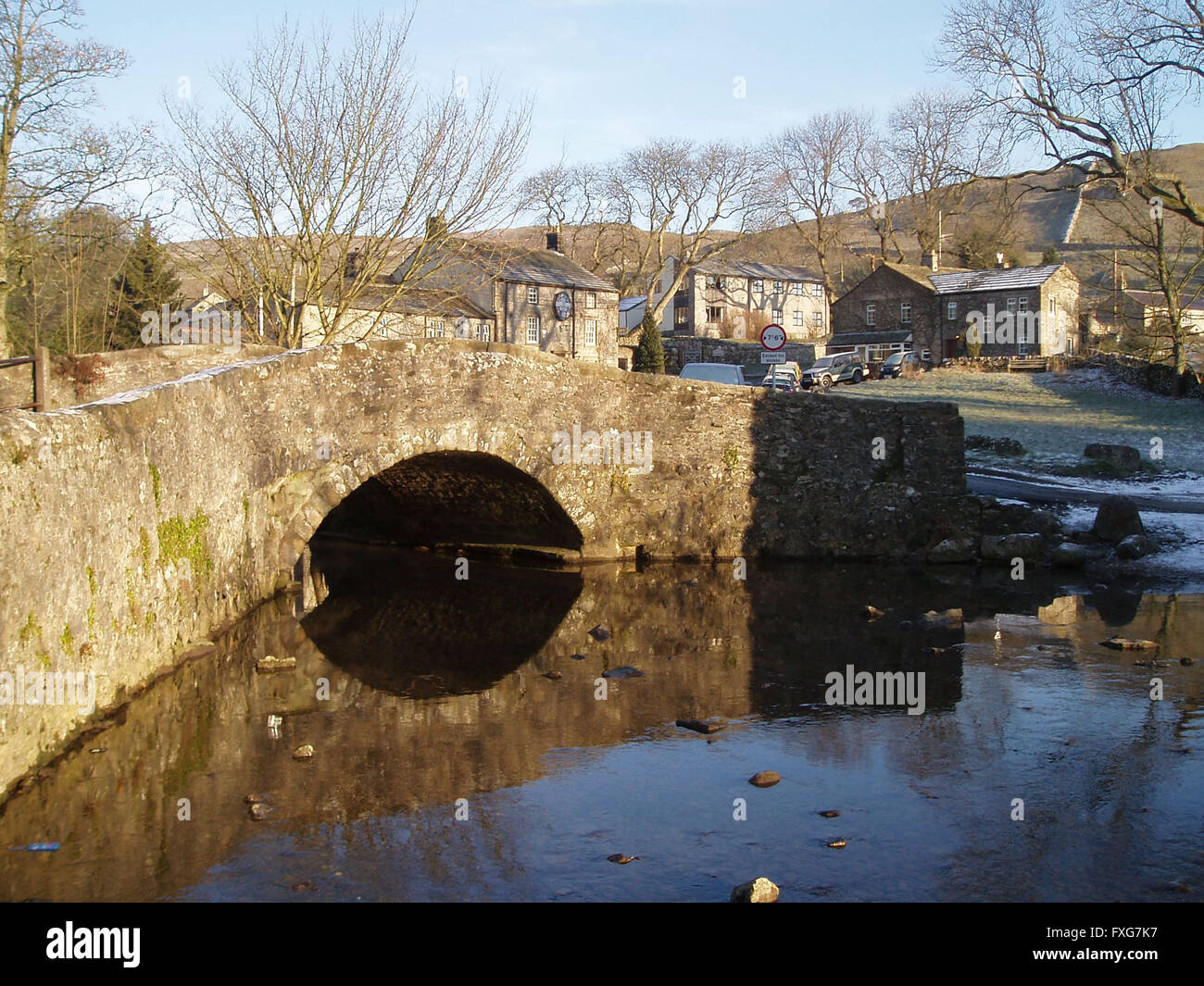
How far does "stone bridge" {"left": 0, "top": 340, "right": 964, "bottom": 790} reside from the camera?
7172 millimetres

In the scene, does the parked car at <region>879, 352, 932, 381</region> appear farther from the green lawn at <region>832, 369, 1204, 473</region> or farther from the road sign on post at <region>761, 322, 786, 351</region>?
the road sign on post at <region>761, 322, 786, 351</region>

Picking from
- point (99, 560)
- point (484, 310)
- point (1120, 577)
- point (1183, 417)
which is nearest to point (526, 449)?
point (99, 560)

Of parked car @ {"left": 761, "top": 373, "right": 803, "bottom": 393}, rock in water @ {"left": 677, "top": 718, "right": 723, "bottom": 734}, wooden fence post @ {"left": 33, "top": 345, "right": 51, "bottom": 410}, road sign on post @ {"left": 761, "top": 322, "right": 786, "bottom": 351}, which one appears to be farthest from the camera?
parked car @ {"left": 761, "top": 373, "right": 803, "bottom": 393}

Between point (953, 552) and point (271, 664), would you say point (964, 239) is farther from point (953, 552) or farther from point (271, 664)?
point (271, 664)

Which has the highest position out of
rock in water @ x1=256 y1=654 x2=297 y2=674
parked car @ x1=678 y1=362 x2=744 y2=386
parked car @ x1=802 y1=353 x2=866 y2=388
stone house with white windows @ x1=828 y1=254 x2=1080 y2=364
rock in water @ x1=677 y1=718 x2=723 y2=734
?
stone house with white windows @ x1=828 y1=254 x2=1080 y2=364

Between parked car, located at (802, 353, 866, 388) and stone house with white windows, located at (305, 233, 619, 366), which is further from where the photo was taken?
stone house with white windows, located at (305, 233, 619, 366)

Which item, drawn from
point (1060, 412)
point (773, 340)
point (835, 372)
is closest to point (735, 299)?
point (835, 372)

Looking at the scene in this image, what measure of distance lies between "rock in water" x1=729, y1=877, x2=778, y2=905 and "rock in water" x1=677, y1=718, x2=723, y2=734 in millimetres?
2929

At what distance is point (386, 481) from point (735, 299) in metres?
58.7

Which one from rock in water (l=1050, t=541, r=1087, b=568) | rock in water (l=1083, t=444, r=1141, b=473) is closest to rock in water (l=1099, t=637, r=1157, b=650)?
rock in water (l=1050, t=541, r=1087, b=568)

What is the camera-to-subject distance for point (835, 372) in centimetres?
4825
